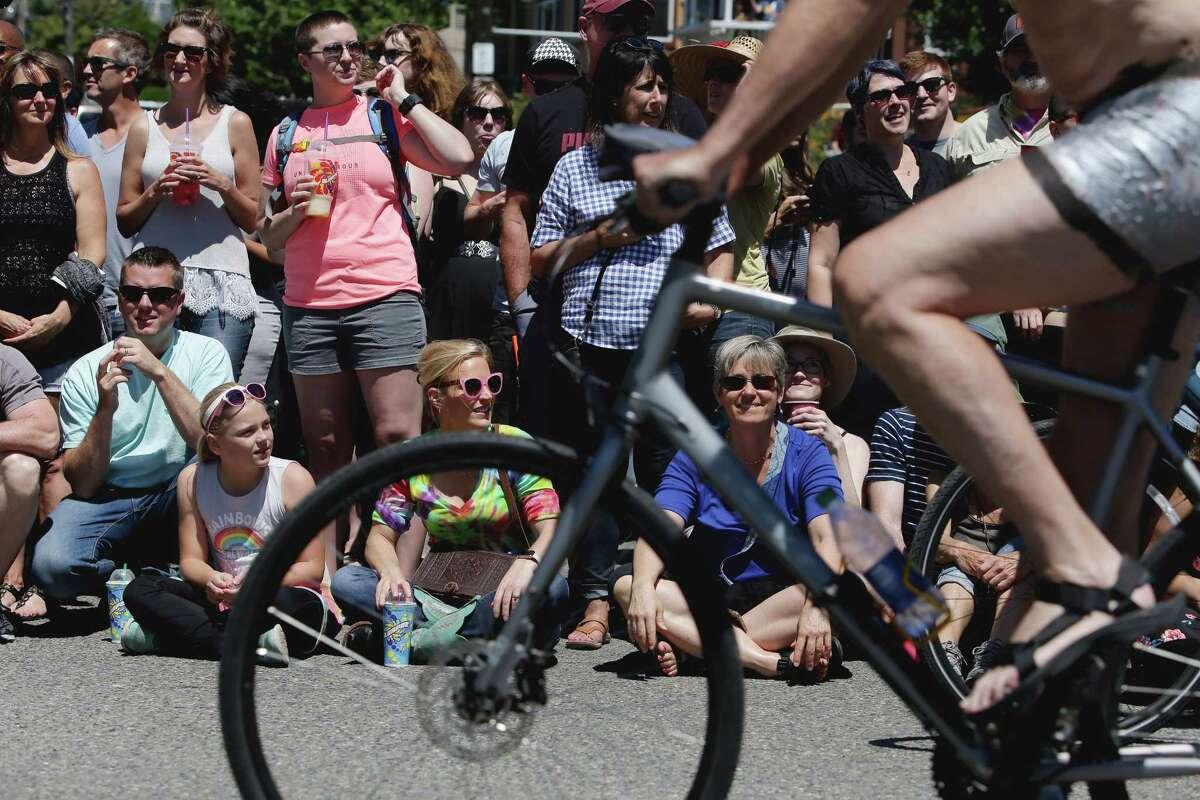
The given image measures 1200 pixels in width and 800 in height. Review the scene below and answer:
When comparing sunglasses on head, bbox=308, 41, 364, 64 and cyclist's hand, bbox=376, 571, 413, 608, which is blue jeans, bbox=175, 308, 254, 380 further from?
cyclist's hand, bbox=376, 571, 413, 608

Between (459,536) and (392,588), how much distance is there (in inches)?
41.1

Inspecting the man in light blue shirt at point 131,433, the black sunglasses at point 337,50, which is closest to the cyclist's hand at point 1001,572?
the man in light blue shirt at point 131,433

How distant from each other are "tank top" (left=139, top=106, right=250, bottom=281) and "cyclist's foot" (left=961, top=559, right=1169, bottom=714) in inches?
177

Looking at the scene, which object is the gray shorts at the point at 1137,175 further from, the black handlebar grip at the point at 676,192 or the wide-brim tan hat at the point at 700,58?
the wide-brim tan hat at the point at 700,58

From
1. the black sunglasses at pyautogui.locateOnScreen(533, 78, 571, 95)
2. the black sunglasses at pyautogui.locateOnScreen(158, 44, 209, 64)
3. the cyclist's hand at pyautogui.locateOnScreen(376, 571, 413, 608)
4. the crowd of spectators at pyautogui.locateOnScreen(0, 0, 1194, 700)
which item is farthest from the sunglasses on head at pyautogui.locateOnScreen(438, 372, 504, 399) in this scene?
the black sunglasses at pyautogui.locateOnScreen(533, 78, 571, 95)

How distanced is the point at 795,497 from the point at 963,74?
20.3m

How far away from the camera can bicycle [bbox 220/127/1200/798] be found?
2.82m

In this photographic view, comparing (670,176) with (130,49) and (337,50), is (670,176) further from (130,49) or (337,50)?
(130,49)

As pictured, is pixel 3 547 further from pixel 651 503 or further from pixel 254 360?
pixel 651 503

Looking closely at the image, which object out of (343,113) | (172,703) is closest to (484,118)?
(343,113)

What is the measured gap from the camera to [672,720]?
3166mm

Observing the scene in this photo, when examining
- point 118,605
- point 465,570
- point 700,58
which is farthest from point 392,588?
point 700,58

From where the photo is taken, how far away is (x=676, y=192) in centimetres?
273

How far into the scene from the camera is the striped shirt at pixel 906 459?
17.1ft
